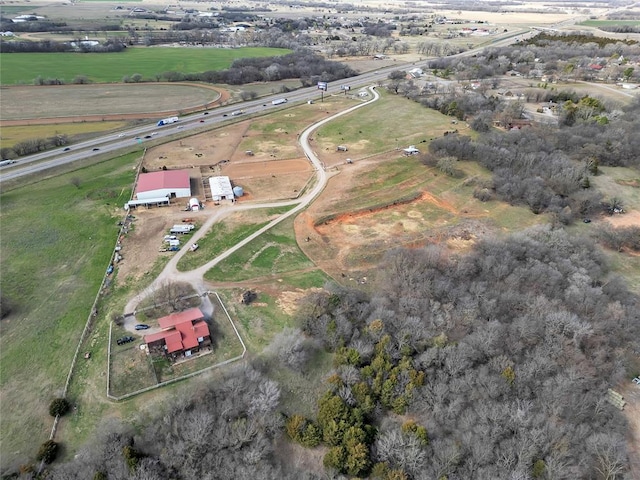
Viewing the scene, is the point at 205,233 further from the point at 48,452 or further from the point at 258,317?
the point at 48,452

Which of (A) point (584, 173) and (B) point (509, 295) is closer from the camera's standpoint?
(B) point (509, 295)

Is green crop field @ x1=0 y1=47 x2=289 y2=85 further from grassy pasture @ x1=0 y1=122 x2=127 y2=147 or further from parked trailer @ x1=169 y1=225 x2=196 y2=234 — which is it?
parked trailer @ x1=169 y1=225 x2=196 y2=234

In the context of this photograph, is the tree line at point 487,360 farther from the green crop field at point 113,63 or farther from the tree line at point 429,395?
the green crop field at point 113,63

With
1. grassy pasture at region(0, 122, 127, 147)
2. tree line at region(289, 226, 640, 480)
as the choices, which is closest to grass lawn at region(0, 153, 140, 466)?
grassy pasture at region(0, 122, 127, 147)

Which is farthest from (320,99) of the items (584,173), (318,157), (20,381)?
(20,381)

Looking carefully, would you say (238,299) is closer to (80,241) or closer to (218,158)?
(80,241)

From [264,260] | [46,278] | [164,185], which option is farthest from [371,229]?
[46,278]
